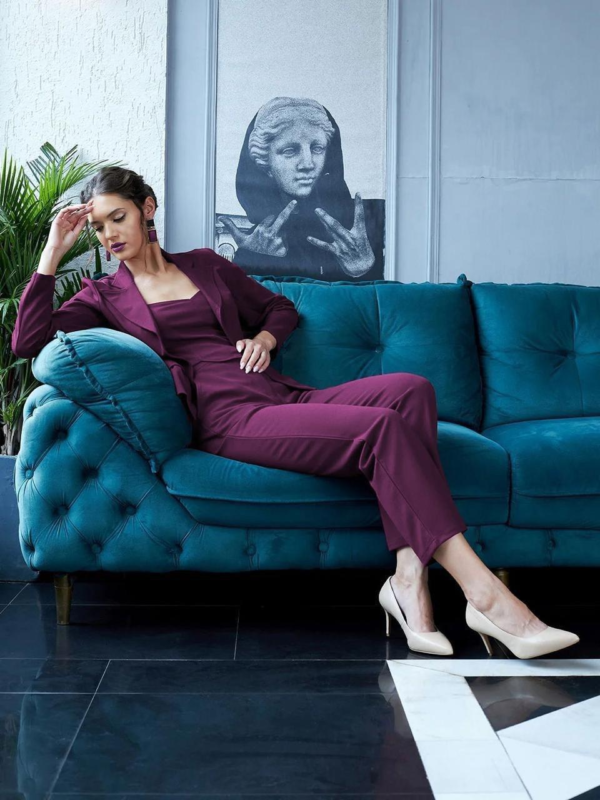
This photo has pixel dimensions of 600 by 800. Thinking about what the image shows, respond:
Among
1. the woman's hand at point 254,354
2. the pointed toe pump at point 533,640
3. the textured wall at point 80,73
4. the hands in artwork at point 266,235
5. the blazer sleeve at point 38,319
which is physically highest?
the textured wall at point 80,73

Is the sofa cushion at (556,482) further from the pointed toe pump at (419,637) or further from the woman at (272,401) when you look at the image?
the pointed toe pump at (419,637)

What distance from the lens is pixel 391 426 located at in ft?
6.20

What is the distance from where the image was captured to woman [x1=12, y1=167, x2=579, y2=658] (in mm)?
1799

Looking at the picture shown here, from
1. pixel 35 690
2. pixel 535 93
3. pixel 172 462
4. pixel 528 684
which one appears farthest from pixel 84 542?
pixel 535 93

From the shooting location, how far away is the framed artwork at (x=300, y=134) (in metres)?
3.13

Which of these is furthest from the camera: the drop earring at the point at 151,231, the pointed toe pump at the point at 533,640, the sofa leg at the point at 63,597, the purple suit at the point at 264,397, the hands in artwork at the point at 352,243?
the hands in artwork at the point at 352,243

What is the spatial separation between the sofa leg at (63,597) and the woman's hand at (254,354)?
2.48 ft

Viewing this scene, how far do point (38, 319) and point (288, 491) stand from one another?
2.78ft

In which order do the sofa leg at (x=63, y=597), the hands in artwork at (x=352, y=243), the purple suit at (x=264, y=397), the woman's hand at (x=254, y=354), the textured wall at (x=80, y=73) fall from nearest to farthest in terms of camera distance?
the purple suit at (x=264, y=397) → the sofa leg at (x=63, y=597) → the woman's hand at (x=254, y=354) → the textured wall at (x=80, y=73) → the hands in artwork at (x=352, y=243)

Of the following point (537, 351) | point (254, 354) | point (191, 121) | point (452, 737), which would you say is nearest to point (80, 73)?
point (191, 121)

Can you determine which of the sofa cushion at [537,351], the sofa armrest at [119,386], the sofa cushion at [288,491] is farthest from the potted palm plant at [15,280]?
the sofa cushion at [537,351]

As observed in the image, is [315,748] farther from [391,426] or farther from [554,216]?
[554,216]

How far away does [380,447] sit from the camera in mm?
1886

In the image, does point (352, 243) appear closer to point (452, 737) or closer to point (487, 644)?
point (487, 644)
